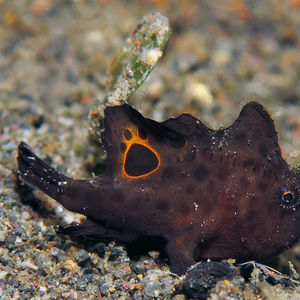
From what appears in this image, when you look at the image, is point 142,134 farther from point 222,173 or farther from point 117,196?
point 222,173

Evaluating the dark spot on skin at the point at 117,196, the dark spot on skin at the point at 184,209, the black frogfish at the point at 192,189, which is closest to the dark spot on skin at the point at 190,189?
the black frogfish at the point at 192,189

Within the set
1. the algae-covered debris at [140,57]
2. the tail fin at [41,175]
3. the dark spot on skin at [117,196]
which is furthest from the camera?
the algae-covered debris at [140,57]

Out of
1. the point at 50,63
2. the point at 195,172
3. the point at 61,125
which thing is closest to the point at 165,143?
the point at 195,172

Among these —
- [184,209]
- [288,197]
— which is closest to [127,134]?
[184,209]

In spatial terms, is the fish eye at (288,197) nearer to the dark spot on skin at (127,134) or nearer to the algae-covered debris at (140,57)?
the dark spot on skin at (127,134)

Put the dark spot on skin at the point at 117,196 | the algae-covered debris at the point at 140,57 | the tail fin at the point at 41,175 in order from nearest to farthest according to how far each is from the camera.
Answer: the dark spot on skin at the point at 117,196, the tail fin at the point at 41,175, the algae-covered debris at the point at 140,57

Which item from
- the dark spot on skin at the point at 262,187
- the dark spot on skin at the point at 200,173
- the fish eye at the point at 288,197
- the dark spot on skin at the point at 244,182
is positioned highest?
the dark spot on skin at the point at 200,173
